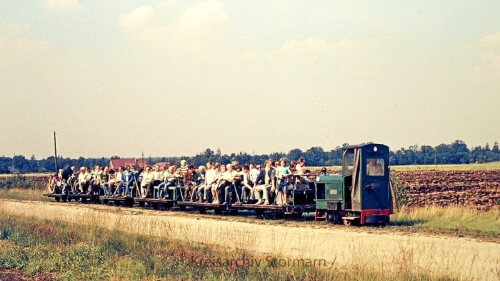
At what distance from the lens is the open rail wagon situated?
19922 mm

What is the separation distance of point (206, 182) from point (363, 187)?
857cm

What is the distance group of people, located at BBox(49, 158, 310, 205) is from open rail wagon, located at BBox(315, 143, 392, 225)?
216 cm

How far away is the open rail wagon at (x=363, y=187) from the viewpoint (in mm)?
19922

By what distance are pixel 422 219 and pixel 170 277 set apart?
12.3 m

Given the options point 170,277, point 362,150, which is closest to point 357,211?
point 362,150

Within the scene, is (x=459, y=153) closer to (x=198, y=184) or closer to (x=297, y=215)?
(x=198, y=184)

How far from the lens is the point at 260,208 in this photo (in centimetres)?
2334

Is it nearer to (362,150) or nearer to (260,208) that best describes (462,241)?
(362,150)

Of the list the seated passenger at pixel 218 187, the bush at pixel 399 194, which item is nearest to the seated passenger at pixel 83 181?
the seated passenger at pixel 218 187

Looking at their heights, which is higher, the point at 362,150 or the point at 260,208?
the point at 362,150

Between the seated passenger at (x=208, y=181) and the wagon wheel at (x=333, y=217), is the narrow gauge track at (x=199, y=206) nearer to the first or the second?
the seated passenger at (x=208, y=181)

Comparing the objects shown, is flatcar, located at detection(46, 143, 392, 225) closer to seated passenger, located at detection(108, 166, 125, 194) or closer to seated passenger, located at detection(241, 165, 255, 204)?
seated passenger, located at detection(241, 165, 255, 204)

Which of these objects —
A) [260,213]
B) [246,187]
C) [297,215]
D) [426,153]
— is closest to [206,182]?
[246,187]

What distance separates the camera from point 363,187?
19969mm
